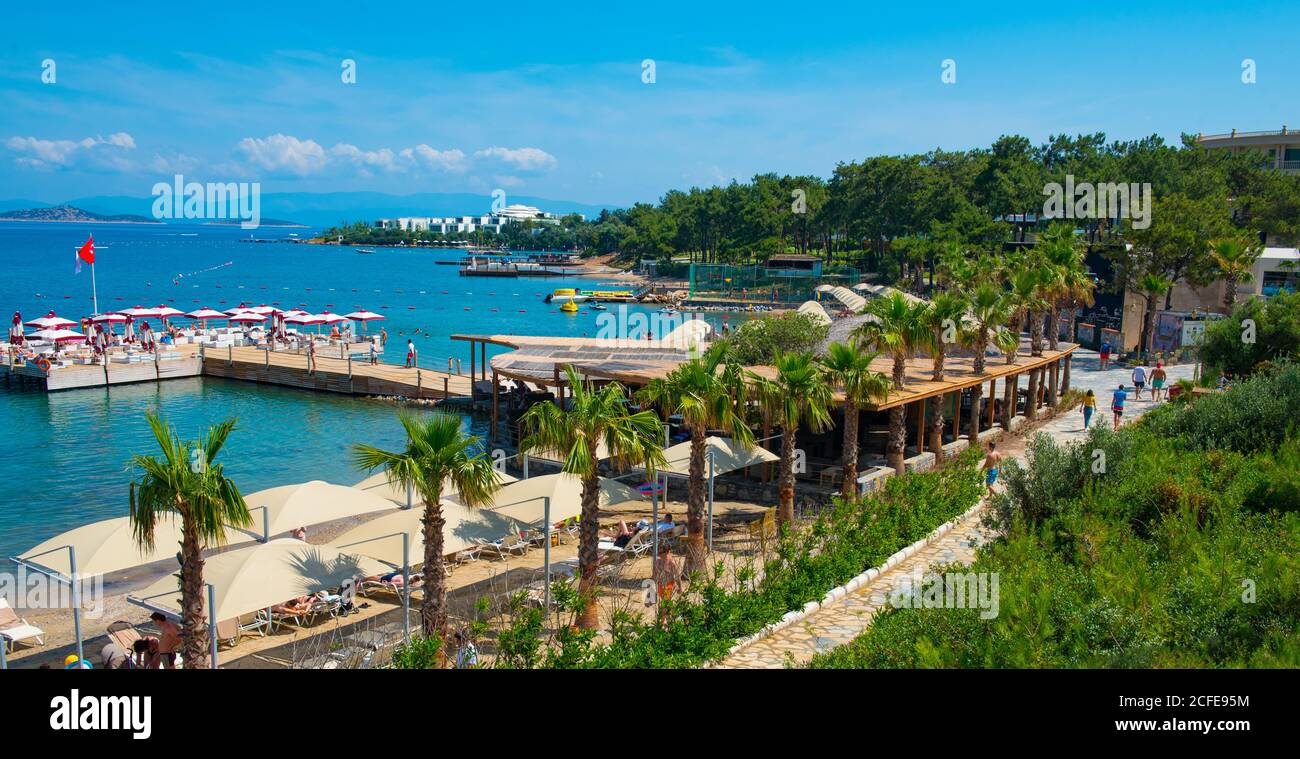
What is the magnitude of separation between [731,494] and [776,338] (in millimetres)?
8107


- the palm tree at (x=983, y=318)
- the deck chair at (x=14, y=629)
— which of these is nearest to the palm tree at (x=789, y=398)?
the palm tree at (x=983, y=318)

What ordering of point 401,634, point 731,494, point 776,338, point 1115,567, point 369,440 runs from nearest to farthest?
point 1115,567, point 401,634, point 731,494, point 776,338, point 369,440

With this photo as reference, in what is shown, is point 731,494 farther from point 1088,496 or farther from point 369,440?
point 369,440

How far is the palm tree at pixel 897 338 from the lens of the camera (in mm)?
21016

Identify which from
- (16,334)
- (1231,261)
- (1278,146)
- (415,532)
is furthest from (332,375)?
(1278,146)

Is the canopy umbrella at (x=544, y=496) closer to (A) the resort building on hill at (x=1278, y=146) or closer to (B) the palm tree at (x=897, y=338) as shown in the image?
(B) the palm tree at (x=897, y=338)

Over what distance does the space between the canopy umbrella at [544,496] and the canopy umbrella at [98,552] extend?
550 centimetres

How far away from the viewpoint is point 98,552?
1465cm

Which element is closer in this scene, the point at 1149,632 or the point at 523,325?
Result: the point at 1149,632
